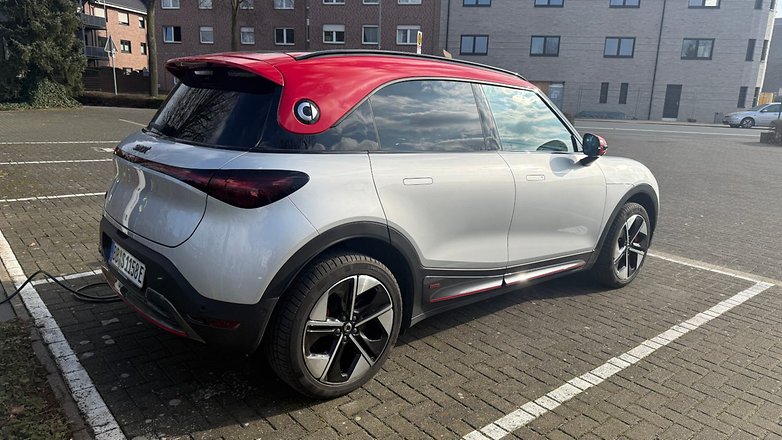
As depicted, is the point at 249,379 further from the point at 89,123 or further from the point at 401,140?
the point at 89,123

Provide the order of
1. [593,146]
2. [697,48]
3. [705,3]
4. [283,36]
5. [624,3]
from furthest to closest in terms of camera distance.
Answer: [283,36]
[624,3]
[697,48]
[705,3]
[593,146]

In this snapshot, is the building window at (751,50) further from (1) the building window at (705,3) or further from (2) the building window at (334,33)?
(2) the building window at (334,33)

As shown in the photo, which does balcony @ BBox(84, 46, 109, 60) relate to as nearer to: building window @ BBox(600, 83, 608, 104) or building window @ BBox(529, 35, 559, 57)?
building window @ BBox(529, 35, 559, 57)

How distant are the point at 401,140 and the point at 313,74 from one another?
2.02 feet

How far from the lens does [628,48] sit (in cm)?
4400

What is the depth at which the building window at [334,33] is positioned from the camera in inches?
1826

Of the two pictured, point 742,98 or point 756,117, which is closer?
point 756,117

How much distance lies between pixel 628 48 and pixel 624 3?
10.9ft

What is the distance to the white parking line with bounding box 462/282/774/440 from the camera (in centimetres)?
286

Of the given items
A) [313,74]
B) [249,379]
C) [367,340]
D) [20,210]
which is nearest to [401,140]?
[313,74]

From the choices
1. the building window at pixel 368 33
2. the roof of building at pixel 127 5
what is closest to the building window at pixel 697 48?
the building window at pixel 368 33

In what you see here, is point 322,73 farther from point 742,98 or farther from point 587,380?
point 742,98

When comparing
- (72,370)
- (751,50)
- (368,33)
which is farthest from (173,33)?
(72,370)

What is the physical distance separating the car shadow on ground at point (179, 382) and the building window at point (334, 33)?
1776 inches
